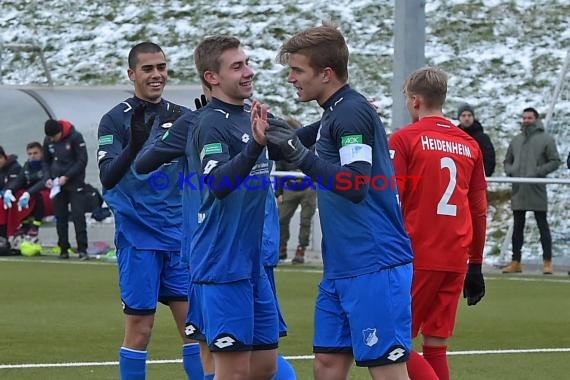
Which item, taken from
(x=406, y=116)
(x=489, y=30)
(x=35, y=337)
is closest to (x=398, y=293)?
(x=35, y=337)

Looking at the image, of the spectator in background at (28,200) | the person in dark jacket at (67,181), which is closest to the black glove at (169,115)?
the person in dark jacket at (67,181)

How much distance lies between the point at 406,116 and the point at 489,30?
16.2 meters

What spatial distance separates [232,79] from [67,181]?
13.4m

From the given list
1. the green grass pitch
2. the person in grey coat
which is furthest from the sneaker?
the green grass pitch

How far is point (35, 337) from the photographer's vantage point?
35.7ft

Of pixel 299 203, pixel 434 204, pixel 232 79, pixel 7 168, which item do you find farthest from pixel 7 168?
pixel 232 79

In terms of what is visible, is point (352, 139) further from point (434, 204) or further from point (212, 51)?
point (434, 204)

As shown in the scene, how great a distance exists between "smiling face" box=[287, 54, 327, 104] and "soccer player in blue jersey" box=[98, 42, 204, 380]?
1.81m

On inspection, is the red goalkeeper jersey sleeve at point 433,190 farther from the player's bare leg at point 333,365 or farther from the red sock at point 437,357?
Result: the player's bare leg at point 333,365

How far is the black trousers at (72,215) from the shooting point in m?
19.5

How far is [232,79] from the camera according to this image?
6449mm

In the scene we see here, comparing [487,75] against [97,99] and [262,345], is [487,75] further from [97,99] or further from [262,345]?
[262,345]

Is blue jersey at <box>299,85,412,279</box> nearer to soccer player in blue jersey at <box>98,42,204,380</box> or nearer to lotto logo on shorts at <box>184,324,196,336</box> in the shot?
lotto logo on shorts at <box>184,324,196,336</box>

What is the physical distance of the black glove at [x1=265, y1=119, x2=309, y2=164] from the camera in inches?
227
